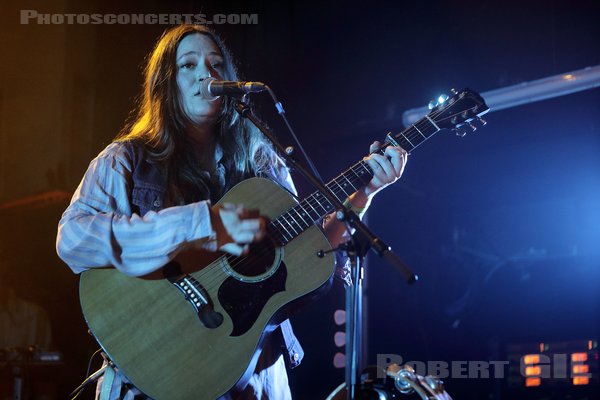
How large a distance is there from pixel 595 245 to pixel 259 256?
3.49 metres

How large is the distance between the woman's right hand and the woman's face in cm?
63

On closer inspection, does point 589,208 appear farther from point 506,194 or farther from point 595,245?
point 506,194

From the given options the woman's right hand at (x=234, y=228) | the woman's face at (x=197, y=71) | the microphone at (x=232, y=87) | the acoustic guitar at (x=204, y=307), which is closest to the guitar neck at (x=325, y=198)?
the acoustic guitar at (x=204, y=307)

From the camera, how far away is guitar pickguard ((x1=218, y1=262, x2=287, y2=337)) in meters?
2.33

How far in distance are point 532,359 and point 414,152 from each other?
184 cm

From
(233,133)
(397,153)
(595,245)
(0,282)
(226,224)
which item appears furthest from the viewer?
(595,245)

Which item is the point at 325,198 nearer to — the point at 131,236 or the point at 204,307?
the point at 204,307

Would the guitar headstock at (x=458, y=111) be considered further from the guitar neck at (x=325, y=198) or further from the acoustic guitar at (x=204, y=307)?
the acoustic guitar at (x=204, y=307)

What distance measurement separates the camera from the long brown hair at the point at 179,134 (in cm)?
270

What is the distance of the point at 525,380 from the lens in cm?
482

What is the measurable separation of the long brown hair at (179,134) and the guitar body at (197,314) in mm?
Result: 403

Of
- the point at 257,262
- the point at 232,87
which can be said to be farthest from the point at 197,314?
the point at 232,87

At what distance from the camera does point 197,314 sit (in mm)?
2355

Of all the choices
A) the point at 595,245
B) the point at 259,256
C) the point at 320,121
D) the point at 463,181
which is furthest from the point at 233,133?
the point at 595,245
